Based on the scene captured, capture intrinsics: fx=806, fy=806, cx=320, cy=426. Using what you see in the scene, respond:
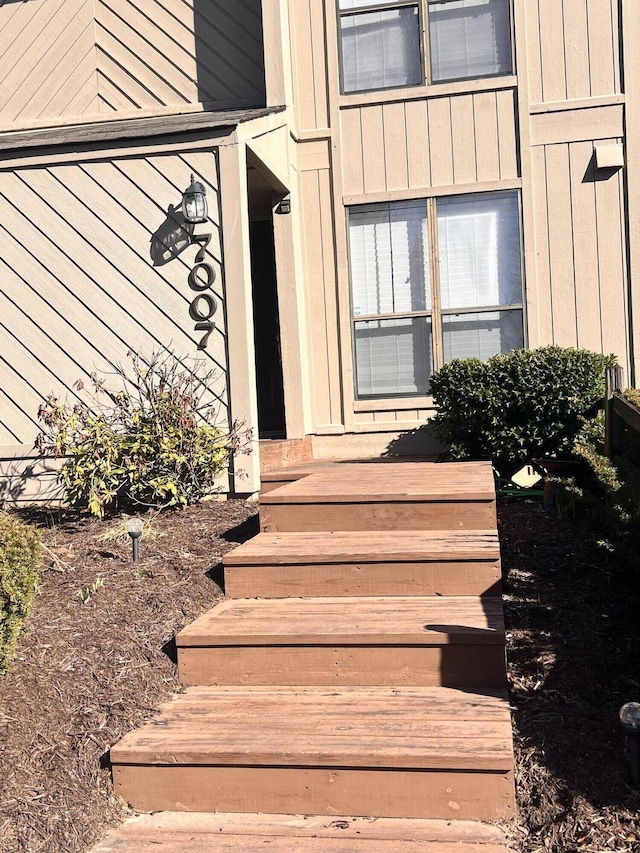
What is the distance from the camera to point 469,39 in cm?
720

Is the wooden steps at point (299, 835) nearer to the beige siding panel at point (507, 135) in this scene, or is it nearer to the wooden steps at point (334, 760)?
the wooden steps at point (334, 760)

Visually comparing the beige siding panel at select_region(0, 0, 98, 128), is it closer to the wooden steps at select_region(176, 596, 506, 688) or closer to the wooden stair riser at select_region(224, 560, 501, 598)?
the wooden stair riser at select_region(224, 560, 501, 598)

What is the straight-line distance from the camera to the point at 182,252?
5.69 m

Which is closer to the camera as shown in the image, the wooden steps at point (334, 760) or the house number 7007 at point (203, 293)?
the wooden steps at point (334, 760)

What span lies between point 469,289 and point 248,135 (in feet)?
8.39

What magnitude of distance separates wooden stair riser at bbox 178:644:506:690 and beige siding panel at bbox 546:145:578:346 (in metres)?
4.63

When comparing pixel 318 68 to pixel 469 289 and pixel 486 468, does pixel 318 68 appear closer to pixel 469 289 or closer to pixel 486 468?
pixel 469 289

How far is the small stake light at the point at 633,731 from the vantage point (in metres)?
2.38

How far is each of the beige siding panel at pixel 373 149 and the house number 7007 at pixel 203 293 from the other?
229 cm

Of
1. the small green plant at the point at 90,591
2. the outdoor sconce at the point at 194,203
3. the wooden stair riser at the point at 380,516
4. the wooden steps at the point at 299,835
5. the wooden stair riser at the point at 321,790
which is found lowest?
the wooden steps at the point at 299,835

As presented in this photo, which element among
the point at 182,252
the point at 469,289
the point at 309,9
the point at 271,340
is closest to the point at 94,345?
the point at 182,252

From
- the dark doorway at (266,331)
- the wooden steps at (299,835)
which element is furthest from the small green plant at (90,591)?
the dark doorway at (266,331)

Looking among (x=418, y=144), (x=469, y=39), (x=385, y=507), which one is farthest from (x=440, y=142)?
(x=385, y=507)

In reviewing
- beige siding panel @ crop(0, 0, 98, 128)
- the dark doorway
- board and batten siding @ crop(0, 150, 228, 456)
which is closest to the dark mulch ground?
board and batten siding @ crop(0, 150, 228, 456)
